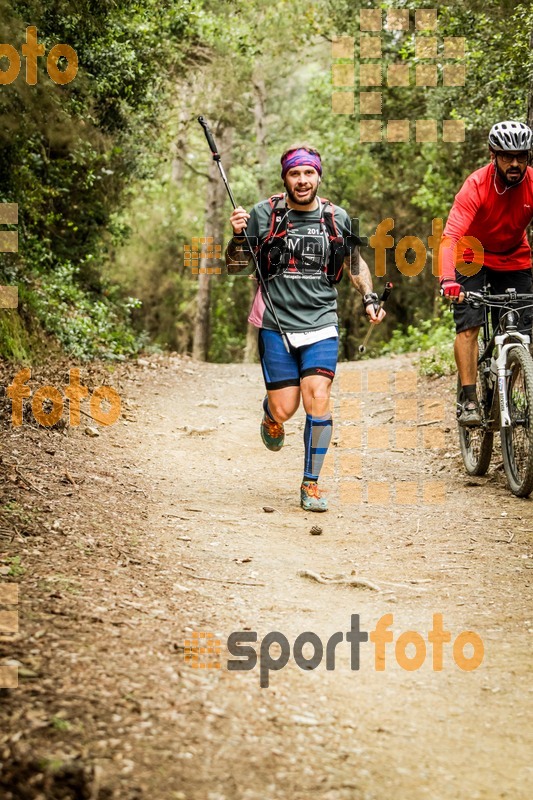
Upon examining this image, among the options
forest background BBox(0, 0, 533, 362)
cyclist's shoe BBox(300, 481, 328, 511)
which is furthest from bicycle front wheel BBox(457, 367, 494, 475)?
forest background BBox(0, 0, 533, 362)

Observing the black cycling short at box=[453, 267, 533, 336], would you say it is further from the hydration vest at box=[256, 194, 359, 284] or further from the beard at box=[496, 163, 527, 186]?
the hydration vest at box=[256, 194, 359, 284]

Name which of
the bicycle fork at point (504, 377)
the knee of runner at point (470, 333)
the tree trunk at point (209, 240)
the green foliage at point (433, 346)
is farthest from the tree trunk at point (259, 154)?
the bicycle fork at point (504, 377)

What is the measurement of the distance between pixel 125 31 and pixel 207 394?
5.70 meters

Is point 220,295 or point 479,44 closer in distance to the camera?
point 479,44

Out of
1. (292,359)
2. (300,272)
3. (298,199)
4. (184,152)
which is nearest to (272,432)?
(292,359)

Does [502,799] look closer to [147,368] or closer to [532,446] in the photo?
[532,446]

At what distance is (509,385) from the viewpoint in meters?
6.41

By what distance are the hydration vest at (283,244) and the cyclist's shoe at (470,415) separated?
5.09ft

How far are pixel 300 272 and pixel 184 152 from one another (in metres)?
22.9

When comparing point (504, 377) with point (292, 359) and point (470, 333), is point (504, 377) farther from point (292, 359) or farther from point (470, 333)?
point (292, 359)

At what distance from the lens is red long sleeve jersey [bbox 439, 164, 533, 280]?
6.44m

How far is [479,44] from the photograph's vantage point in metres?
13.7

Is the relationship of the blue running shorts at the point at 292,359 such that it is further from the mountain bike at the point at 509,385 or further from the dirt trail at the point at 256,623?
the mountain bike at the point at 509,385

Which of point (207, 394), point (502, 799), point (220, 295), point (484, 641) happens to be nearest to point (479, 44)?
point (207, 394)
